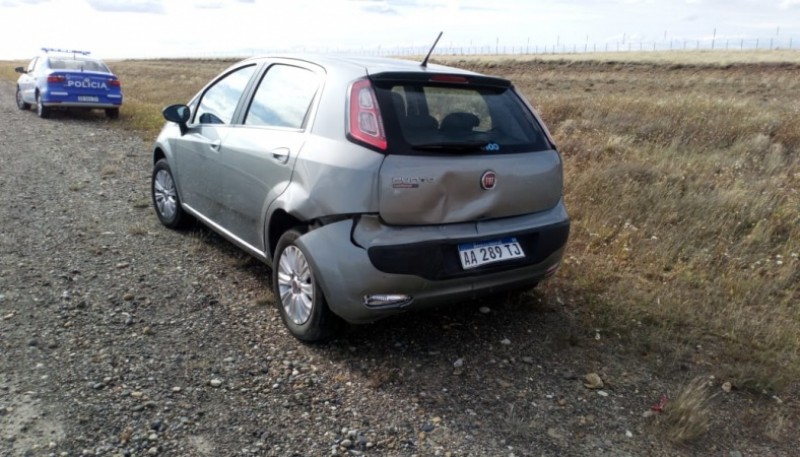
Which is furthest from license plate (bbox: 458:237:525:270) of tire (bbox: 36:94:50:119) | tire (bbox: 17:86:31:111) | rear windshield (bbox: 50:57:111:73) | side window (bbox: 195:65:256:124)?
tire (bbox: 17:86:31:111)

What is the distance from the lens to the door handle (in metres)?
3.85

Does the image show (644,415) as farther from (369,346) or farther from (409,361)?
(369,346)

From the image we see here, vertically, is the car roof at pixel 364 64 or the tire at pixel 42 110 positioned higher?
the car roof at pixel 364 64

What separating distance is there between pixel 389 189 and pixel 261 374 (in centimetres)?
125

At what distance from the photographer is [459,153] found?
11.7 feet

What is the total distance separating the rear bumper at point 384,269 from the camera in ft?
11.1

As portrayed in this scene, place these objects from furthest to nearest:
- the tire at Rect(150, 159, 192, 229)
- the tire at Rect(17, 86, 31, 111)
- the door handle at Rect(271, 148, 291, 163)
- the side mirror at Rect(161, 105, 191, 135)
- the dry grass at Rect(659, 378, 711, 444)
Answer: the tire at Rect(17, 86, 31, 111), the tire at Rect(150, 159, 192, 229), the side mirror at Rect(161, 105, 191, 135), the door handle at Rect(271, 148, 291, 163), the dry grass at Rect(659, 378, 711, 444)

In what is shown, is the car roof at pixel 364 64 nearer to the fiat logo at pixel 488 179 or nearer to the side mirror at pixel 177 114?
the fiat logo at pixel 488 179

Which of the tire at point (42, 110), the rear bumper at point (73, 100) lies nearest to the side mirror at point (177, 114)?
the rear bumper at point (73, 100)

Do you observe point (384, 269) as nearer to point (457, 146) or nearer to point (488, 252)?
point (488, 252)

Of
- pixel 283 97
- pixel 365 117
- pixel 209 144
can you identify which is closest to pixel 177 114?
pixel 209 144

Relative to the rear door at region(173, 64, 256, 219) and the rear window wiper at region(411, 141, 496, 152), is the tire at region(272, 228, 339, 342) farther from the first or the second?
the rear door at region(173, 64, 256, 219)

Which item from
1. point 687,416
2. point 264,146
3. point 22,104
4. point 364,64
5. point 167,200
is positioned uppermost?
point 364,64

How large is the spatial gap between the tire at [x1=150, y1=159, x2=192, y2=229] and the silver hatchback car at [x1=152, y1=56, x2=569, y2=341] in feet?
5.08
